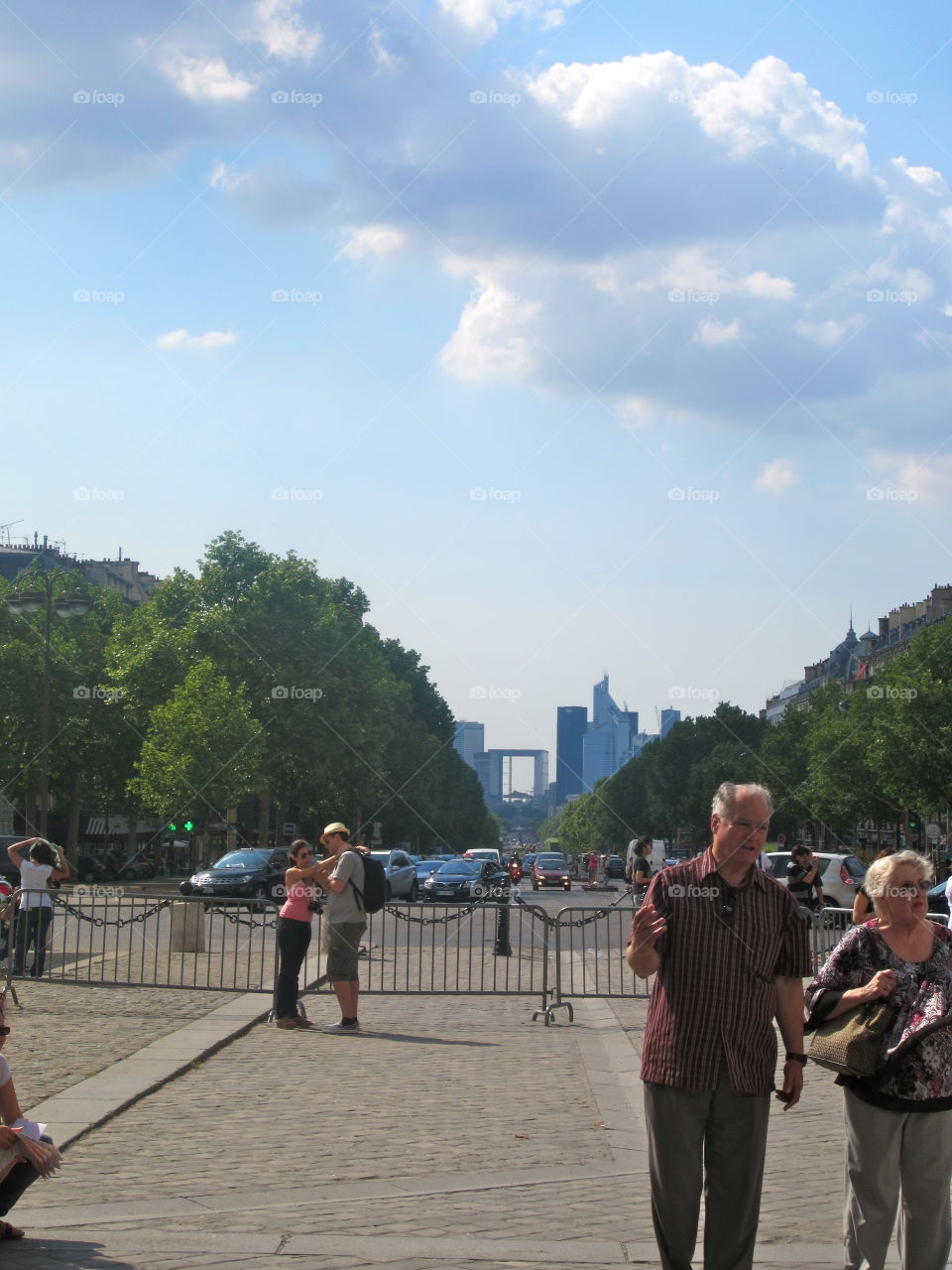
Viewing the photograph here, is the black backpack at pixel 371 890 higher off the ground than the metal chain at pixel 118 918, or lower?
higher

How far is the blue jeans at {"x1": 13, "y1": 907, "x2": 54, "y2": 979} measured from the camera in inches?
685

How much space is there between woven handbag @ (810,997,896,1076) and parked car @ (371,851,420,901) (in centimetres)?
4088

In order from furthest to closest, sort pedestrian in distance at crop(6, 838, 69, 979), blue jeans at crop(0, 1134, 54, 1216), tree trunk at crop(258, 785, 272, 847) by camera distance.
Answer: tree trunk at crop(258, 785, 272, 847) → pedestrian in distance at crop(6, 838, 69, 979) → blue jeans at crop(0, 1134, 54, 1216)

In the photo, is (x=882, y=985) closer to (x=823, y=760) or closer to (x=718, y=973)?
(x=718, y=973)

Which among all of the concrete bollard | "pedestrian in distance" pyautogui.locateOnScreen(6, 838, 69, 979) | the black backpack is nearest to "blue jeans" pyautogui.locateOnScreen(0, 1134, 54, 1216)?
the black backpack

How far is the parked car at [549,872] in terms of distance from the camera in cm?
6850

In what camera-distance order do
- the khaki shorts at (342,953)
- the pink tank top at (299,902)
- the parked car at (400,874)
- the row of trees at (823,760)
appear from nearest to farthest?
the khaki shorts at (342,953)
the pink tank top at (299,902)
the parked car at (400,874)
the row of trees at (823,760)

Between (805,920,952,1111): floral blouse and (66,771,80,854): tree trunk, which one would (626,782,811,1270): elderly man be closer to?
(805,920,952,1111): floral blouse

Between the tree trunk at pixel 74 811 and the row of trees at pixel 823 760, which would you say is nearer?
the row of trees at pixel 823 760

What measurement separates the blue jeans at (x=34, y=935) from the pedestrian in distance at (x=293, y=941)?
3.86m

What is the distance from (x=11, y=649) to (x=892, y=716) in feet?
123

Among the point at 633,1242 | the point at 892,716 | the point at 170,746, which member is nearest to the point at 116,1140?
the point at 633,1242

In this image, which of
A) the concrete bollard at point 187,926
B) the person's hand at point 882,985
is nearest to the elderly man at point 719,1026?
the person's hand at point 882,985

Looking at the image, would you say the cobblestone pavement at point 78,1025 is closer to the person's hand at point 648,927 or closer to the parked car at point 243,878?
the person's hand at point 648,927
